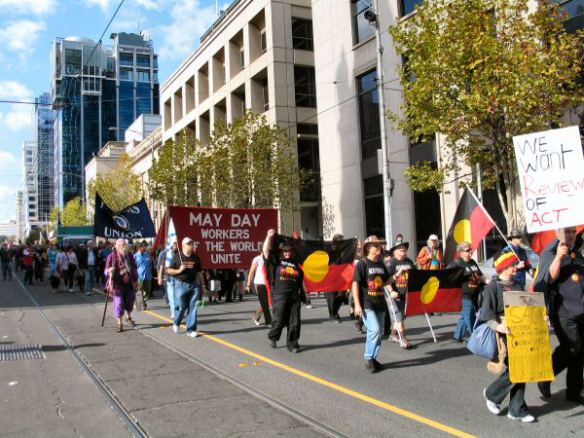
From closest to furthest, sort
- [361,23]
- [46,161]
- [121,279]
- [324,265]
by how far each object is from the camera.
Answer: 1. [121,279]
2. [324,265]
3. [361,23]
4. [46,161]

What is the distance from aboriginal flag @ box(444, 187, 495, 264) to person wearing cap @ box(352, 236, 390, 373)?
1910mm

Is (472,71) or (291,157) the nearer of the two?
(472,71)

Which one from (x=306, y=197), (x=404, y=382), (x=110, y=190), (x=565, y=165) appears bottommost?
(x=404, y=382)

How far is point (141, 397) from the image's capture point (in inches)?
253

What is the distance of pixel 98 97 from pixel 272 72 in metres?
106

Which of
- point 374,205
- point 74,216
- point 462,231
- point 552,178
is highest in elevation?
point 74,216

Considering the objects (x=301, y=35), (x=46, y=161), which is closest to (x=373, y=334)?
(x=301, y=35)

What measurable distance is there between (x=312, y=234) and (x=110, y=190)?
1133 inches

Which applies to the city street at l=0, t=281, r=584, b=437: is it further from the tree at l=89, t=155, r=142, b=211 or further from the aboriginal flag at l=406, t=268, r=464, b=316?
the tree at l=89, t=155, r=142, b=211

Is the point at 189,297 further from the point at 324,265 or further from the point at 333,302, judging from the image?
the point at 333,302

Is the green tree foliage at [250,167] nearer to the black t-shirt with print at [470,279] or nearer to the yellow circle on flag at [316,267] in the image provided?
the yellow circle on flag at [316,267]

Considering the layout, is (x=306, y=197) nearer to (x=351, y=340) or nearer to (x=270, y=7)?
(x=270, y=7)

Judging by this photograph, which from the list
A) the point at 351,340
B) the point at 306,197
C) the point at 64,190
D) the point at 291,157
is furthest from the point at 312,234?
the point at 64,190

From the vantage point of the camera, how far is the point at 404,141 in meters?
22.3
